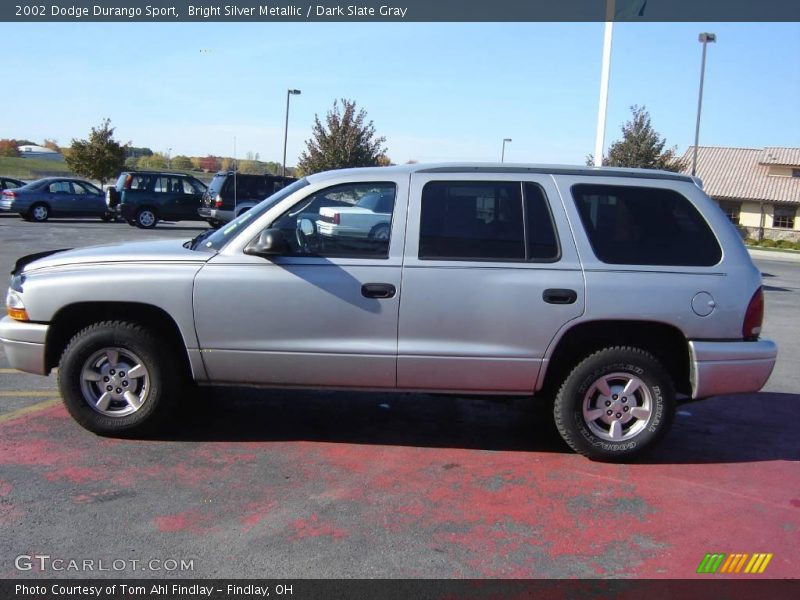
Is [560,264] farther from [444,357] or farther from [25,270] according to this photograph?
[25,270]

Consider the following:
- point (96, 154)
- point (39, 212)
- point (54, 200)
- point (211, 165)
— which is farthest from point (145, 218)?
point (211, 165)

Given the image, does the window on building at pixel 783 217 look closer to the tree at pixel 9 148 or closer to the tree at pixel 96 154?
the tree at pixel 96 154

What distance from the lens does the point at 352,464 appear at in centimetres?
470

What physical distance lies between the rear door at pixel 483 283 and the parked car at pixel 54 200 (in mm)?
23295

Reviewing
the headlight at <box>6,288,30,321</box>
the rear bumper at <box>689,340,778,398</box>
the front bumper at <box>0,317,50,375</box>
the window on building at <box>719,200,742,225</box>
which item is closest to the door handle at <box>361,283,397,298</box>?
the rear bumper at <box>689,340,778,398</box>

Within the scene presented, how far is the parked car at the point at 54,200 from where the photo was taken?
24.3 meters

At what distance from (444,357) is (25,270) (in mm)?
2927

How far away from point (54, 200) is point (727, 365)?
24772 mm

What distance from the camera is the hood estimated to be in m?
4.84

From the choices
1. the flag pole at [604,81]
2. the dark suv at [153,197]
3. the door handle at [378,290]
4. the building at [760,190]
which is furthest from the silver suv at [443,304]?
the building at [760,190]

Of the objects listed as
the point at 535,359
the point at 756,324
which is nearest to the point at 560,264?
the point at 535,359

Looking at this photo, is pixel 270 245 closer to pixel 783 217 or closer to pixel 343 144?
pixel 343 144

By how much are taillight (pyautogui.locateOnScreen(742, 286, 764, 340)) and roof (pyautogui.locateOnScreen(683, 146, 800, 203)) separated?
42.1 meters

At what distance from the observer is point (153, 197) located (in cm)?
2398
